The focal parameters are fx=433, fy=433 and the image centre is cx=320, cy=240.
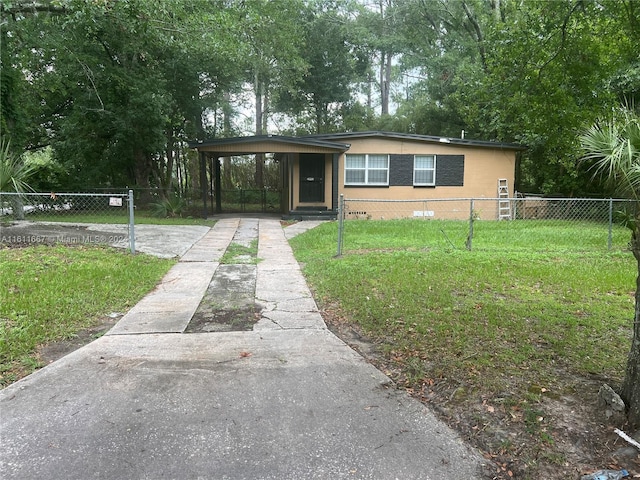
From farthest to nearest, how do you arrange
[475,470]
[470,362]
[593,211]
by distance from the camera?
[593,211] → [470,362] → [475,470]

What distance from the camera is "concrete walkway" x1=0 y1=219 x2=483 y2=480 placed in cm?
224

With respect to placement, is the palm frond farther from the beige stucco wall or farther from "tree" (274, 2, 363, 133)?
"tree" (274, 2, 363, 133)

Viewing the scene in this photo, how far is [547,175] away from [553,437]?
694 inches

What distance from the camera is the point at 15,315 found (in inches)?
168

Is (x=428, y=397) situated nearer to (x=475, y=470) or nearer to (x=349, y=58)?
(x=475, y=470)

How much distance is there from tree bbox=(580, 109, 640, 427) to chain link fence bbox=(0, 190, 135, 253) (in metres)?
6.76

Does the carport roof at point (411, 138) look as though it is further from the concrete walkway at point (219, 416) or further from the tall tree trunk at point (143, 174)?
the concrete walkway at point (219, 416)

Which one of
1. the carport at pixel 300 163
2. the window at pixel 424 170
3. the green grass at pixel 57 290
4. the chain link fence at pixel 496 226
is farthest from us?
the window at pixel 424 170

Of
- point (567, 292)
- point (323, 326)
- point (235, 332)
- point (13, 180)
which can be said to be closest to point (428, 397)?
point (323, 326)

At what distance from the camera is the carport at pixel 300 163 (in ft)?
45.8

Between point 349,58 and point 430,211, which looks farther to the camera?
point 349,58

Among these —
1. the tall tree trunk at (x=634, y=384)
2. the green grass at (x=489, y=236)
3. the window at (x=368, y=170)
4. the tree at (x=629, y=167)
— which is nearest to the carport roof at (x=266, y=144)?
the window at (x=368, y=170)

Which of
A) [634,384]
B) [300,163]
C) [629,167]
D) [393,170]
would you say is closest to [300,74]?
[300,163]

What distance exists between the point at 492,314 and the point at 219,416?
3.13 metres
